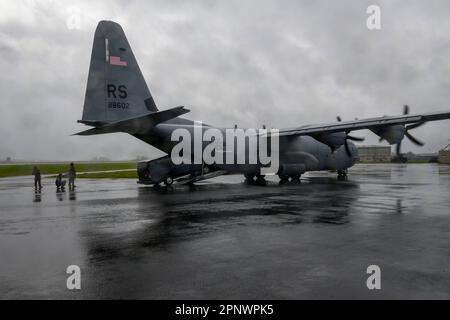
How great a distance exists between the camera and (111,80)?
74.0 ft

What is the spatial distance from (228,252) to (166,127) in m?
18.8

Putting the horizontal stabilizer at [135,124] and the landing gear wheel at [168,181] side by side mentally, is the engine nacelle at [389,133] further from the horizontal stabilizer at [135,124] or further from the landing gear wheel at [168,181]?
the horizontal stabilizer at [135,124]

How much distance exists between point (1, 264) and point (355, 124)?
81.4ft

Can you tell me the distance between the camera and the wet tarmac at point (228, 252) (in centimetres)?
598

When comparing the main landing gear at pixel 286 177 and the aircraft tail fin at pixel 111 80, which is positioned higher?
the aircraft tail fin at pixel 111 80

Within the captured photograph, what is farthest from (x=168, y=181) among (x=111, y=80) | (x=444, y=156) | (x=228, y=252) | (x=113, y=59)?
(x=444, y=156)

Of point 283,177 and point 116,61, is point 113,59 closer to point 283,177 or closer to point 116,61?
point 116,61

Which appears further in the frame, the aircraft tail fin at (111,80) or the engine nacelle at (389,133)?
the engine nacelle at (389,133)

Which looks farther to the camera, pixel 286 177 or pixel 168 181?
pixel 286 177

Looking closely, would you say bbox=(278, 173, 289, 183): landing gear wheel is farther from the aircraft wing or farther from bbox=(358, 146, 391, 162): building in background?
bbox=(358, 146, 391, 162): building in background

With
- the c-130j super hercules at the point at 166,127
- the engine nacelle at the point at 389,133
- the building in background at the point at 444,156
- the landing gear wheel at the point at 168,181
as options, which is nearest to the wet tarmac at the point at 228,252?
the c-130j super hercules at the point at 166,127

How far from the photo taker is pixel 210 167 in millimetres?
28734
